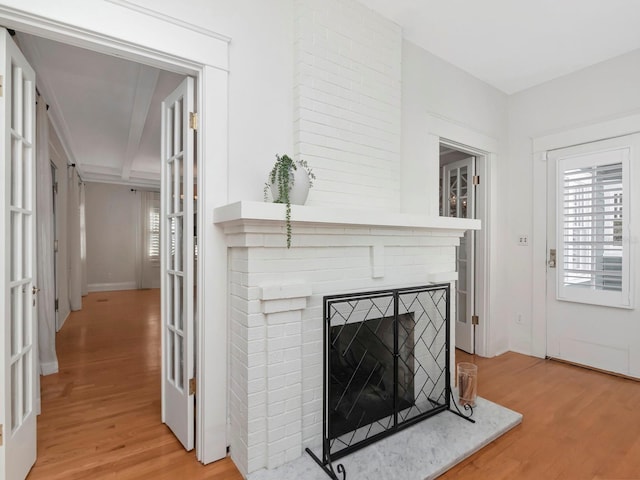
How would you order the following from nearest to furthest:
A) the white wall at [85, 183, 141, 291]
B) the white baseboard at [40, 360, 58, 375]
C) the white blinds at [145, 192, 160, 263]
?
the white baseboard at [40, 360, 58, 375] < the white wall at [85, 183, 141, 291] < the white blinds at [145, 192, 160, 263]

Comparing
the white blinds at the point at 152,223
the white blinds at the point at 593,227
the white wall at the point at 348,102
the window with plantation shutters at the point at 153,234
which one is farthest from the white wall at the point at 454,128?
the window with plantation shutters at the point at 153,234

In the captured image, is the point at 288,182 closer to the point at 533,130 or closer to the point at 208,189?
the point at 208,189

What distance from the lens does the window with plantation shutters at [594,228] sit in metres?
2.90

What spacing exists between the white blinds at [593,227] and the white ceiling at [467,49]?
1036mm

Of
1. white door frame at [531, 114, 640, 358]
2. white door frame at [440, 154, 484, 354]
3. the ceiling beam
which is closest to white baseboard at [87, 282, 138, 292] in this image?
the ceiling beam

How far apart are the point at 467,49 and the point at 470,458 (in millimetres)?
3024

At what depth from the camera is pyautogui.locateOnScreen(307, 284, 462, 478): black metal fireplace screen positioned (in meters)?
1.78

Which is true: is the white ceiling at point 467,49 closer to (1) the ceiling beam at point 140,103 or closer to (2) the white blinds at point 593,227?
(1) the ceiling beam at point 140,103

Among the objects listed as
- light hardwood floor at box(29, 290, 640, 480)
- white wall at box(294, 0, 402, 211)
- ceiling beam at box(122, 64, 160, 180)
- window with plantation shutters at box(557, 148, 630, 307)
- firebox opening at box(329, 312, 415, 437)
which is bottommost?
light hardwood floor at box(29, 290, 640, 480)

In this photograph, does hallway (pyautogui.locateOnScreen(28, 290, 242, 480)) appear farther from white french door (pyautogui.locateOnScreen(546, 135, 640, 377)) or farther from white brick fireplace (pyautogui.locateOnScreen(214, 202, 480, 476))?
white french door (pyautogui.locateOnScreen(546, 135, 640, 377))

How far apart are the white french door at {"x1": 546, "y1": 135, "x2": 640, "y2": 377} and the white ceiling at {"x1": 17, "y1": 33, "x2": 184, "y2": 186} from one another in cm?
369

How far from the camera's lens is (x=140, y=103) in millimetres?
3373

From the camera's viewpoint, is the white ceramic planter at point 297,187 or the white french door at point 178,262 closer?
the white ceramic planter at point 297,187

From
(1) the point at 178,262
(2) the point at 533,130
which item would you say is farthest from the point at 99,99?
(2) the point at 533,130
